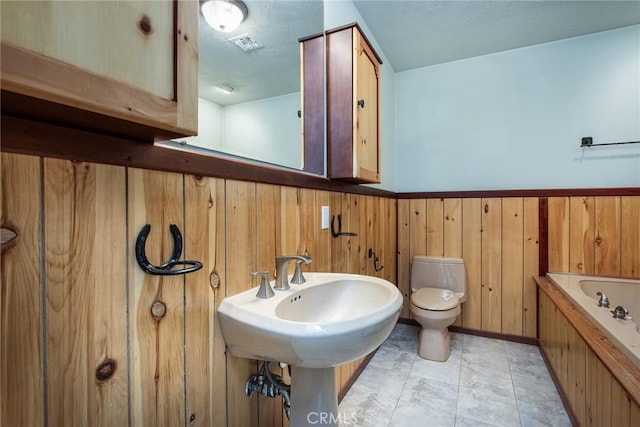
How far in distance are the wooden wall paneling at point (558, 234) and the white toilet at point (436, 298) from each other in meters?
0.66

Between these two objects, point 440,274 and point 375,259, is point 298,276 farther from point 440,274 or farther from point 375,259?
point 440,274

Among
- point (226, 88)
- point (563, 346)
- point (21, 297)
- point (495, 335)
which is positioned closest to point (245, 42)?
point (226, 88)

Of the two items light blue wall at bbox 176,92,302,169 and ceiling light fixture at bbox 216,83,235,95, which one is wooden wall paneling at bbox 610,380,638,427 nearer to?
light blue wall at bbox 176,92,302,169

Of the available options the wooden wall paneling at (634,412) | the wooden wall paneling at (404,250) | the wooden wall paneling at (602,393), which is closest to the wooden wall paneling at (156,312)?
the wooden wall paneling at (634,412)

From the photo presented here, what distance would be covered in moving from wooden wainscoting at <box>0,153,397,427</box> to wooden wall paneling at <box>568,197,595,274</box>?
243 cm

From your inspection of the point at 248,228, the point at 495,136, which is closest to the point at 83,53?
the point at 248,228

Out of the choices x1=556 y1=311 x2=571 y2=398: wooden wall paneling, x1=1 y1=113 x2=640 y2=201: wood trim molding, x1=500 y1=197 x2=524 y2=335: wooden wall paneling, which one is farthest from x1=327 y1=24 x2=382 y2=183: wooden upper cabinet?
x1=500 y1=197 x2=524 y2=335: wooden wall paneling

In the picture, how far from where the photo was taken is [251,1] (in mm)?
1174

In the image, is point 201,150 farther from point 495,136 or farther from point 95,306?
point 495,136

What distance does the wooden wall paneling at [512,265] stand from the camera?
2371 millimetres

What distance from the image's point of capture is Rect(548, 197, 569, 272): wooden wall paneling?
225cm

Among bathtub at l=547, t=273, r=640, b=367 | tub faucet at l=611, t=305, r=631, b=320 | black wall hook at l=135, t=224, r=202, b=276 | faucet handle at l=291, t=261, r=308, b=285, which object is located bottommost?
bathtub at l=547, t=273, r=640, b=367

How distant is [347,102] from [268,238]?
32.9 inches

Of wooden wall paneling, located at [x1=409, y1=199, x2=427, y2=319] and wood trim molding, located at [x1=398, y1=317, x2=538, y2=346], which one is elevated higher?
wooden wall paneling, located at [x1=409, y1=199, x2=427, y2=319]
